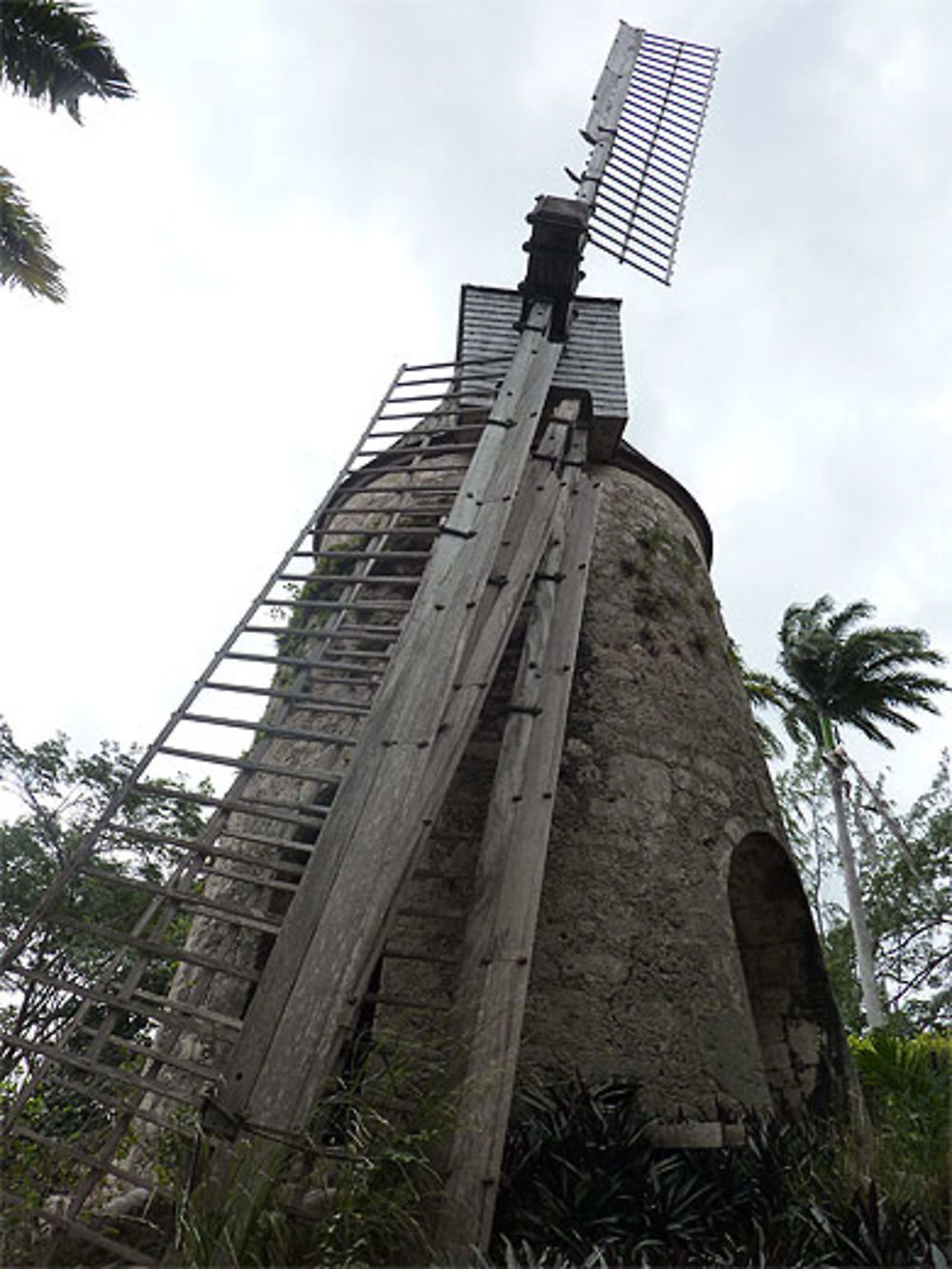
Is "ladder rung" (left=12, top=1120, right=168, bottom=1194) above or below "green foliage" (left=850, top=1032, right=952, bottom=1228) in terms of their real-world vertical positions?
below

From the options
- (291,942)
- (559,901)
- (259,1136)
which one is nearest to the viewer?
(259,1136)

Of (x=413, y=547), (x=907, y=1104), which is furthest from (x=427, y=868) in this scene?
(x=907, y=1104)

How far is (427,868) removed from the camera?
4.46m

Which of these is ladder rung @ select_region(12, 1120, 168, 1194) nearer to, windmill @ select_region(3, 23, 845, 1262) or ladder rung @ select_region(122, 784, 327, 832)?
windmill @ select_region(3, 23, 845, 1262)

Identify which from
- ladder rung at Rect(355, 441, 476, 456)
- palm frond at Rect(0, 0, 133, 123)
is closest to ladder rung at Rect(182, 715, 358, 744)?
ladder rung at Rect(355, 441, 476, 456)

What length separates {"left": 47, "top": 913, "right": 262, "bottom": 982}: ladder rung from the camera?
2914 mm

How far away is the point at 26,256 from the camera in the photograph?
309 inches

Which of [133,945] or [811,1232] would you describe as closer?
[811,1232]

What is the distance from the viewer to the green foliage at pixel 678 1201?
2611 millimetres

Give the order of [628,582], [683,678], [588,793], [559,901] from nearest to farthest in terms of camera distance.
Answer: [559,901] < [588,793] < [683,678] < [628,582]

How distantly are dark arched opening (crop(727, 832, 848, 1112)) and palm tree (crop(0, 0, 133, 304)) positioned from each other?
7896 mm

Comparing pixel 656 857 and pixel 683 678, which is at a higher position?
pixel 683 678

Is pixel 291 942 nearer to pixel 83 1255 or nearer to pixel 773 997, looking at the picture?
pixel 83 1255

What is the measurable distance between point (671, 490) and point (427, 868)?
4.40 meters
